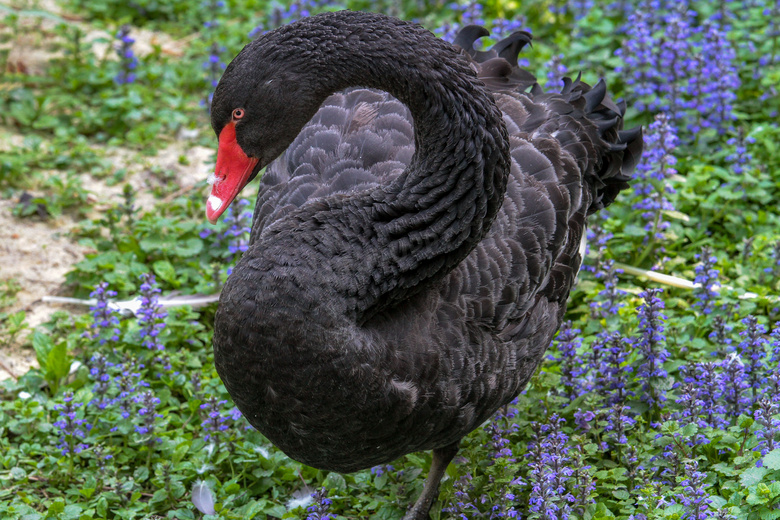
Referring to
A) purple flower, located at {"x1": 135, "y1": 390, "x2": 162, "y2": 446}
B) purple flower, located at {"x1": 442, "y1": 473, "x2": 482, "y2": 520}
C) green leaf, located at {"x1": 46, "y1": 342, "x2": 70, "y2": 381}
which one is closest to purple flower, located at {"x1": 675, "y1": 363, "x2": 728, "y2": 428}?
purple flower, located at {"x1": 442, "y1": 473, "x2": 482, "y2": 520}

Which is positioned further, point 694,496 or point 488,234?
point 488,234

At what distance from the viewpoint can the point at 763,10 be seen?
7.22 m

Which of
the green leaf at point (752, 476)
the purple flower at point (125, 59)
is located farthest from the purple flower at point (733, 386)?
the purple flower at point (125, 59)

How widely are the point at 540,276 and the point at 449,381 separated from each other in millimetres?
765

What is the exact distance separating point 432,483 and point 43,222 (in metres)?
3.49

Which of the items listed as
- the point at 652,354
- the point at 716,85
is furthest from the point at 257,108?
the point at 716,85

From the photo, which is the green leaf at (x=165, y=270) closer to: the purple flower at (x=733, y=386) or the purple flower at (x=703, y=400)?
the purple flower at (x=703, y=400)

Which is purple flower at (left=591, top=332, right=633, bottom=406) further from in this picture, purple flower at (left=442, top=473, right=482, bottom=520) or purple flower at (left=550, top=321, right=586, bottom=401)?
purple flower at (left=442, top=473, right=482, bottom=520)

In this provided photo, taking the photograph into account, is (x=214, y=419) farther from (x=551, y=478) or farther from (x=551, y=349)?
(x=551, y=349)

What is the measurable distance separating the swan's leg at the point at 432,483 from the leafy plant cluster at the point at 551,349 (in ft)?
0.18

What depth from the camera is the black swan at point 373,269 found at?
338 cm

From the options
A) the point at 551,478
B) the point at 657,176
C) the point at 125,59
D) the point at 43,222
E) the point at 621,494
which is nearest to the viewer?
the point at 551,478

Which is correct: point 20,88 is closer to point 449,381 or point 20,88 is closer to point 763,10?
point 449,381

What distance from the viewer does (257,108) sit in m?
3.58
